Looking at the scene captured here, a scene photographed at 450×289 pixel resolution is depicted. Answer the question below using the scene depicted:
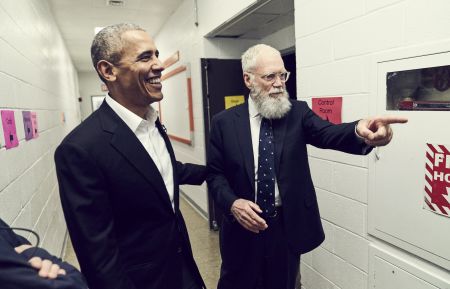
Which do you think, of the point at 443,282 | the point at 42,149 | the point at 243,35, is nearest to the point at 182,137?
the point at 243,35

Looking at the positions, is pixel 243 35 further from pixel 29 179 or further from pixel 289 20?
pixel 29 179

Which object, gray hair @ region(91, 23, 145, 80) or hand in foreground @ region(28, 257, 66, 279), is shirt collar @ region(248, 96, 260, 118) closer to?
gray hair @ region(91, 23, 145, 80)

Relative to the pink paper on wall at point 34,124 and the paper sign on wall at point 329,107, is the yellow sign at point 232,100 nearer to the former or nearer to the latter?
the paper sign on wall at point 329,107

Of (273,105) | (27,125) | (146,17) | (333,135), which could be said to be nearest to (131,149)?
(273,105)

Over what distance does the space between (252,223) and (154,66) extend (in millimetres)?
764

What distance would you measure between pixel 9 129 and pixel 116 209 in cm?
91

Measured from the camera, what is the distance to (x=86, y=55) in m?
8.26

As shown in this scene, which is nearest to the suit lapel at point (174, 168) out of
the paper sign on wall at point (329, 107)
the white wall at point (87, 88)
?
the paper sign on wall at point (329, 107)

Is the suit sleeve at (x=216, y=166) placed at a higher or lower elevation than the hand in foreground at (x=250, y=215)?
higher

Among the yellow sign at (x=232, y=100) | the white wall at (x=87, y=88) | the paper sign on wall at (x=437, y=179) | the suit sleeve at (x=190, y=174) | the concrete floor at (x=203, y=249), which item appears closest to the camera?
the paper sign on wall at (x=437, y=179)

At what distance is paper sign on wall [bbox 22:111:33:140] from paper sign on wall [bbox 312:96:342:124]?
180 centimetres

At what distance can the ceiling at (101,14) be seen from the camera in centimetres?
418

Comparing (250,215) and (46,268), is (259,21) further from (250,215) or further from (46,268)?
(46,268)

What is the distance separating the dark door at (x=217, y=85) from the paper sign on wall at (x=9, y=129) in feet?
6.60
